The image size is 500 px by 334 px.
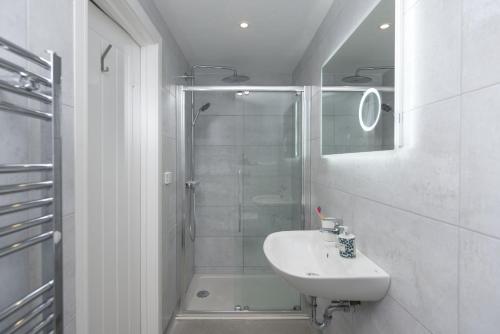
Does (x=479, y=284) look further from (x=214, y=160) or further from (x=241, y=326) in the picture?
(x=214, y=160)

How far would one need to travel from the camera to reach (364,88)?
1.18 meters

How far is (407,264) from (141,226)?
145 cm

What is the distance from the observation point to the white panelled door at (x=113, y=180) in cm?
121

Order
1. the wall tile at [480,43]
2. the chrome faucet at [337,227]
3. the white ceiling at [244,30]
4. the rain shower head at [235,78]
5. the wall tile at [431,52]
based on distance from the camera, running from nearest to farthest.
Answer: the wall tile at [480,43] < the wall tile at [431,52] < the chrome faucet at [337,227] < the white ceiling at [244,30] < the rain shower head at [235,78]

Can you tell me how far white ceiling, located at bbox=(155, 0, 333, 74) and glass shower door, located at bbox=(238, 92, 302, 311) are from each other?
45 cm

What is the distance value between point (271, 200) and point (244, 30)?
4.60 ft

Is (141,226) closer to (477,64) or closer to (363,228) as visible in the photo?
(363,228)

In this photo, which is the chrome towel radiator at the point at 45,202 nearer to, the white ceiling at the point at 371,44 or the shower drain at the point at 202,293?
the white ceiling at the point at 371,44

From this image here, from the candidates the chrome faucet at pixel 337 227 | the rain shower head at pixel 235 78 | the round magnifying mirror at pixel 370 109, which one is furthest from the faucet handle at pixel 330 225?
the rain shower head at pixel 235 78

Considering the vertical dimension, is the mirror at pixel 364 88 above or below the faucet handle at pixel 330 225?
above

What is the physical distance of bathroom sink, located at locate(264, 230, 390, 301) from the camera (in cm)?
99

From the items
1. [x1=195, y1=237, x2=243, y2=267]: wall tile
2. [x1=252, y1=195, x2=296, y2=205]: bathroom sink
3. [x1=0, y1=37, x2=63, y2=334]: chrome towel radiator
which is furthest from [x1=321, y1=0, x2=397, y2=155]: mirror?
[x1=195, y1=237, x2=243, y2=267]: wall tile

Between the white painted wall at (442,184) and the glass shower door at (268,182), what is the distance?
1067mm

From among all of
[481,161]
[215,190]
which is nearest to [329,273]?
[481,161]
